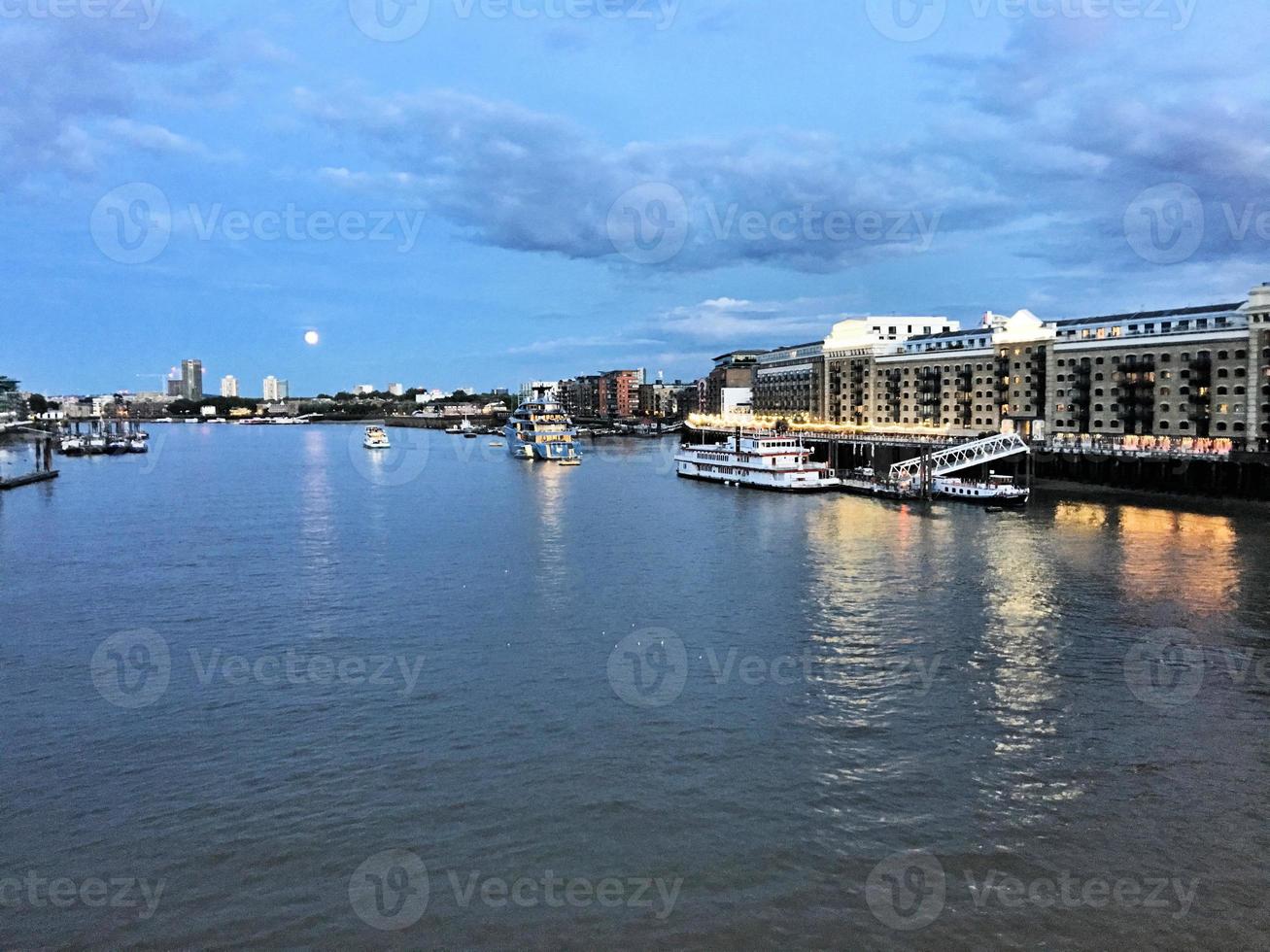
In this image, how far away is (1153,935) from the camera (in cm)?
1298

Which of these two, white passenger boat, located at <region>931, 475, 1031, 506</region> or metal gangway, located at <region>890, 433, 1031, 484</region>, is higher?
metal gangway, located at <region>890, 433, 1031, 484</region>

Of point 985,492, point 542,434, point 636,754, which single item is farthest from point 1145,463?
point 542,434

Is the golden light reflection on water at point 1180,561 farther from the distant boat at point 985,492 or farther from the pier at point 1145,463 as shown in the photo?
the pier at point 1145,463

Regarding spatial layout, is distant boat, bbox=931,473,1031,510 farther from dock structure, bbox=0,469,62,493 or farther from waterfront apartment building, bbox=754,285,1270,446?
dock structure, bbox=0,469,62,493

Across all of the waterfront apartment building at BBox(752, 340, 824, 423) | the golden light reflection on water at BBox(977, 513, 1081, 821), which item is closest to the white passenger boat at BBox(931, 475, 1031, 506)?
the golden light reflection on water at BBox(977, 513, 1081, 821)

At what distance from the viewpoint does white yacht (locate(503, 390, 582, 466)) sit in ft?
388

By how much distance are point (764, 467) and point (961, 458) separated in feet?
55.5

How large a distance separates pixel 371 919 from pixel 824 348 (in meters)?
138

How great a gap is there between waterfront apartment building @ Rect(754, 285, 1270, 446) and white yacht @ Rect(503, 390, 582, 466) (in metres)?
40.9

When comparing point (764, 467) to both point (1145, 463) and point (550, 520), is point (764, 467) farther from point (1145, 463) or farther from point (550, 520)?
point (1145, 463)

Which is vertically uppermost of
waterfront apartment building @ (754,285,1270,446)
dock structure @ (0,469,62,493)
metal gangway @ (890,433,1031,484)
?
waterfront apartment building @ (754,285,1270,446)

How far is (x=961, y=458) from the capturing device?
78812 millimetres

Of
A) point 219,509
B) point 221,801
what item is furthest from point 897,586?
point 219,509

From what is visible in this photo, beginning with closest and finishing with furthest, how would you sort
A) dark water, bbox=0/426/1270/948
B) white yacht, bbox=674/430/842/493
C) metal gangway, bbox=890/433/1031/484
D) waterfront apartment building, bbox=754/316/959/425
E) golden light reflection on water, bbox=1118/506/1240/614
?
dark water, bbox=0/426/1270/948, golden light reflection on water, bbox=1118/506/1240/614, metal gangway, bbox=890/433/1031/484, white yacht, bbox=674/430/842/493, waterfront apartment building, bbox=754/316/959/425
